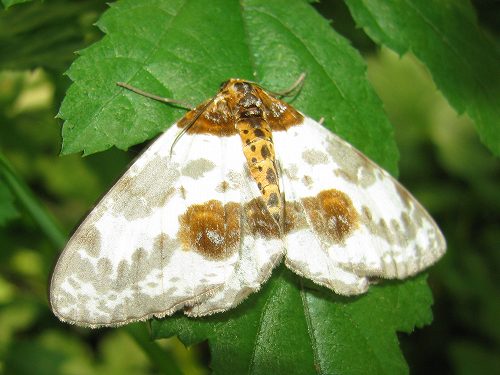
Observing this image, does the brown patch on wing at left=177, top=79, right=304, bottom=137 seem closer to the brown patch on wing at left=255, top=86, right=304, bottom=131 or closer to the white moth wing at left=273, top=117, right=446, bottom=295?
the brown patch on wing at left=255, top=86, right=304, bottom=131

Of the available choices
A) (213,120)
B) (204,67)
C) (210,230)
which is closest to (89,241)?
(210,230)

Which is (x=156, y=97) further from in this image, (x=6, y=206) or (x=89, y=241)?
(x=6, y=206)

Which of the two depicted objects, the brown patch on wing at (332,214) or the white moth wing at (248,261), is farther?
the brown patch on wing at (332,214)

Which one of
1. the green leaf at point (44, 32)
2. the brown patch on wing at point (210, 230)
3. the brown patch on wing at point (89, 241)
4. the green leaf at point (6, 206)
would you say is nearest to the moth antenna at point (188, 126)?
the brown patch on wing at point (210, 230)

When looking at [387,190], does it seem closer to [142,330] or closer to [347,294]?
[347,294]

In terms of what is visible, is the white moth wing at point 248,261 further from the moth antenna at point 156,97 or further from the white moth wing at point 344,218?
the moth antenna at point 156,97

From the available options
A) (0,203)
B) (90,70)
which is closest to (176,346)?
(0,203)
